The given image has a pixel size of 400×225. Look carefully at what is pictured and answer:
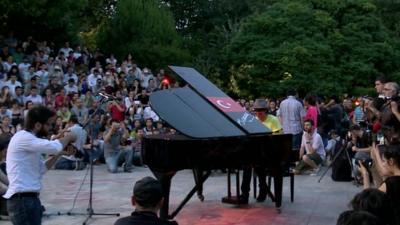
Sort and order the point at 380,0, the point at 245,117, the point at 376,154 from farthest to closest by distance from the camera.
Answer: the point at 380,0 < the point at 245,117 < the point at 376,154

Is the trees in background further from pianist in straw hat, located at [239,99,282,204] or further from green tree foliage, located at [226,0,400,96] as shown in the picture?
pianist in straw hat, located at [239,99,282,204]

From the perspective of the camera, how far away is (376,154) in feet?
24.9

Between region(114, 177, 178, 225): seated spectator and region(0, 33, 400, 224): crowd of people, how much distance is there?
3782 millimetres

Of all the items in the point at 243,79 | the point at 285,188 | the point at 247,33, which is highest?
the point at 247,33

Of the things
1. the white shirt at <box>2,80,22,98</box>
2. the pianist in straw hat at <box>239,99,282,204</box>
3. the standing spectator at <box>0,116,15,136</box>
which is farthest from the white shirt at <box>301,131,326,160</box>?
the white shirt at <box>2,80,22,98</box>

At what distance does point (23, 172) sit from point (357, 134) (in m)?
8.08

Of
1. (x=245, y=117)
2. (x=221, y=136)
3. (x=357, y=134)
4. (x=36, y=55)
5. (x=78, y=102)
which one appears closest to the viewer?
(x=221, y=136)

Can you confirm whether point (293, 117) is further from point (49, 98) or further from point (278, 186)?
point (49, 98)

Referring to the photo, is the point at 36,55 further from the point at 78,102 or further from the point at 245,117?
the point at 245,117

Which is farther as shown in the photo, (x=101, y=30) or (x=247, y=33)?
(x=101, y=30)

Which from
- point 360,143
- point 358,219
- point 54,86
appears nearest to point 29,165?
point 358,219

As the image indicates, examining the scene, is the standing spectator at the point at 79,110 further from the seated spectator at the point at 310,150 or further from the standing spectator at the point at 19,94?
the seated spectator at the point at 310,150

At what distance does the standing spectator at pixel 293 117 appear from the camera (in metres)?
15.7

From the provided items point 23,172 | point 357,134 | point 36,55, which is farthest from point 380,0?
point 23,172
